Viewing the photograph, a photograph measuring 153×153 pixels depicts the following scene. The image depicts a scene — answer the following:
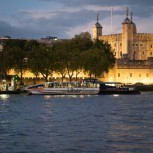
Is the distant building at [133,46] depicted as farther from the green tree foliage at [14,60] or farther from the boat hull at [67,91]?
the boat hull at [67,91]

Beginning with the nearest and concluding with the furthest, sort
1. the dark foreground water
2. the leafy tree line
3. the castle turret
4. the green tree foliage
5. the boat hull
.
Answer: the dark foreground water, the boat hull, the leafy tree line, the green tree foliage, the castle turret

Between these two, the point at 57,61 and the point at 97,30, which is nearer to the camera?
the point at 57,61

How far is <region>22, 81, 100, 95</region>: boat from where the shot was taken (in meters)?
82.8

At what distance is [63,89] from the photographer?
274 ft

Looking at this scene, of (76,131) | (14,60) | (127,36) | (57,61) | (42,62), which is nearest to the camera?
(76,131)

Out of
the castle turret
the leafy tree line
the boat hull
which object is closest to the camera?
the boat hull

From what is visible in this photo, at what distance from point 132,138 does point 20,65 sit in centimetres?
6544

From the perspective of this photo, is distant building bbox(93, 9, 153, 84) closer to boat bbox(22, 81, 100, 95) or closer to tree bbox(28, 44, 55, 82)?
tree bbox(28, 44, 55, 82)

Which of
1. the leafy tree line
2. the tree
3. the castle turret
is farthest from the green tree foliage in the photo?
the castle turret

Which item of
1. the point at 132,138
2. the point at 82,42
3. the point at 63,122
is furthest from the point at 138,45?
the point at 132,138

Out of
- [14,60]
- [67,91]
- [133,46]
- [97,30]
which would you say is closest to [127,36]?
[133,46]

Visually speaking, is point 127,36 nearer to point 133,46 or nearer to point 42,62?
point 133,46

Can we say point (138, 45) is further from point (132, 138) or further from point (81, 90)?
point (132, 138)

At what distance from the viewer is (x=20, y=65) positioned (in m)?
94.9
